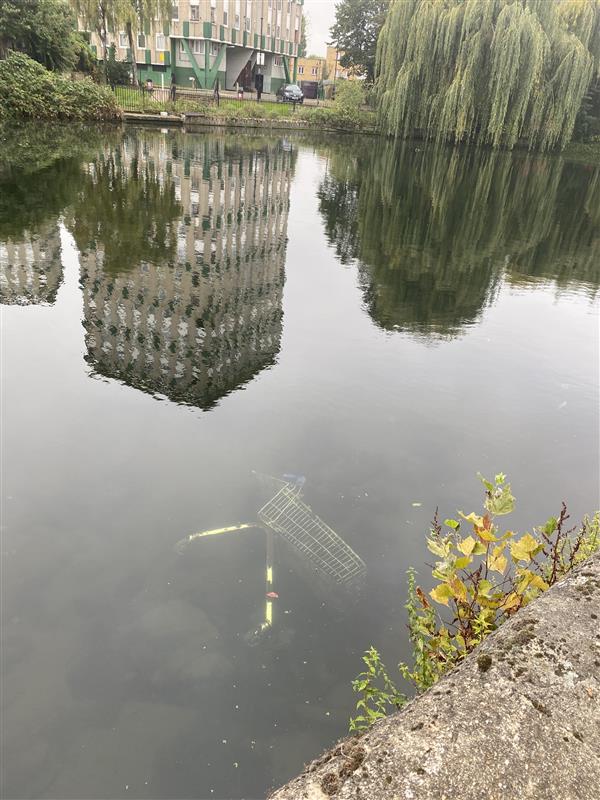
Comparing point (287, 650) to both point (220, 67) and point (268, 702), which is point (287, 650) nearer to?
point (268, 702)

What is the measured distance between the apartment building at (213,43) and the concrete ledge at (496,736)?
69.9 m

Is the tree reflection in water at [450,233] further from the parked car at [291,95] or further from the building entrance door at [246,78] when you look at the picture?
the building entrance door at [246,78]

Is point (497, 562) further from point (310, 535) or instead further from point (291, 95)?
point (291, 95)

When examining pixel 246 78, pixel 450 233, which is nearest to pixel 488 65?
pixel 450 233

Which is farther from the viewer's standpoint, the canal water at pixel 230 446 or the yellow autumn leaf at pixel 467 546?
the canal water at pixel 230 446

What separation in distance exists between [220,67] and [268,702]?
80.1 meters

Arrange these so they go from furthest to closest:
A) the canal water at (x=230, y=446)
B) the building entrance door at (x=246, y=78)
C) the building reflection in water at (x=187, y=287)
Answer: the building entrance door at (x=246, y=78), the building reflection in water at (x=187, y=287), the canal water at (x=230, y=446)

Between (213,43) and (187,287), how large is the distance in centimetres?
6749

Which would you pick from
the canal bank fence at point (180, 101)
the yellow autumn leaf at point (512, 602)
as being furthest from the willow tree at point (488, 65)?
the yellow autumn leaf at point (512, 602)

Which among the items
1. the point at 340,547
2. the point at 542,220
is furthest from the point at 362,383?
the point at 542,220

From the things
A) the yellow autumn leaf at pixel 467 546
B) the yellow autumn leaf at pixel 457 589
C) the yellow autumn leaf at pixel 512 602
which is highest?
the yellow autumn leaf at pixel 467 546

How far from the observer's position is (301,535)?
6957 mm

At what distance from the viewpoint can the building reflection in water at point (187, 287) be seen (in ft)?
36.3

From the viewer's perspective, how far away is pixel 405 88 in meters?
44.9
